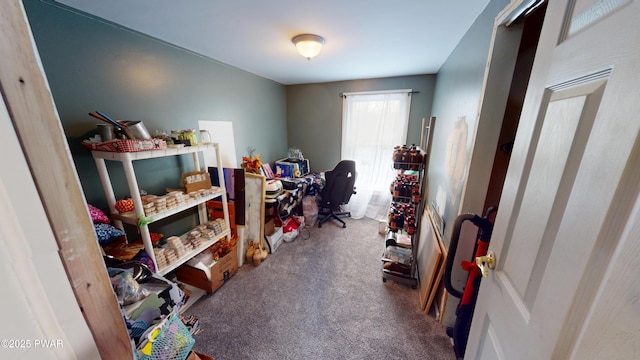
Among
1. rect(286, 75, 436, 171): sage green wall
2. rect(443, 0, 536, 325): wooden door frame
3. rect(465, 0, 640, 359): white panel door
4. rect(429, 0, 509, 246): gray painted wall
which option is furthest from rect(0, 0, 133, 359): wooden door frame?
rect(286, 75, 436, 171): sage green wall

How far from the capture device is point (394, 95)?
314cm

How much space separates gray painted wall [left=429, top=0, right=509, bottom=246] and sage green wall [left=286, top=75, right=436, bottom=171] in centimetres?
94

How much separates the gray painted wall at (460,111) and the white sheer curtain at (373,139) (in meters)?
1.07

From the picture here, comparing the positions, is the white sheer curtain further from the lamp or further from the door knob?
the door knob

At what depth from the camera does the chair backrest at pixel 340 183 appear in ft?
9.45

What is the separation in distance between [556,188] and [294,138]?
142 inches

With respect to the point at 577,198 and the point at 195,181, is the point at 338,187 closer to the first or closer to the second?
the point at 195,181

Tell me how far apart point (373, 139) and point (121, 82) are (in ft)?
10.1

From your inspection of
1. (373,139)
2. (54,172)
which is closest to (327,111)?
(373,139)

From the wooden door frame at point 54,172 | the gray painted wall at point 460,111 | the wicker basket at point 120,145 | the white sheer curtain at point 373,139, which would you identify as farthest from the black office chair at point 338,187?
the wooden door frame at point 54,172

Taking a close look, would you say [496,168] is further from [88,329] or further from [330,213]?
[330,213]

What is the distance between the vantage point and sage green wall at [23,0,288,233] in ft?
4.04

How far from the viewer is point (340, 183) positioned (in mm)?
2951

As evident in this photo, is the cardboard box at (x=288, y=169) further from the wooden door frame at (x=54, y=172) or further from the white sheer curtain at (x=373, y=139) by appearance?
the wooden door frame at (x=54, y=172)
